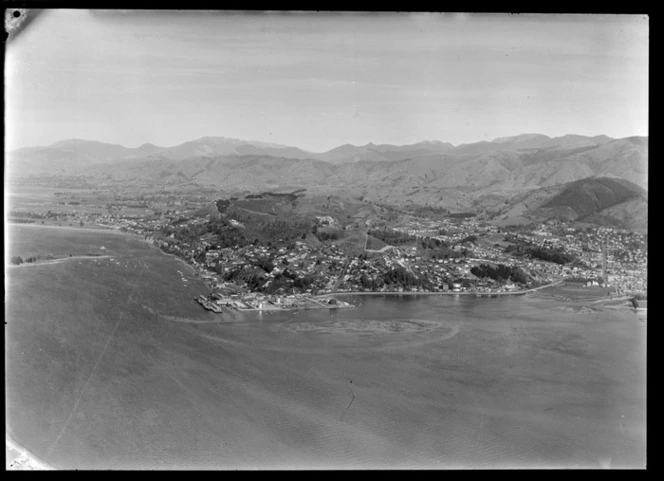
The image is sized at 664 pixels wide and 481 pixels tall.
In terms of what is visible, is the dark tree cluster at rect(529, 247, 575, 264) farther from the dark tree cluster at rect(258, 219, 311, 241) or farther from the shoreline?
the dark tree cluster at rect(258, 219, 311, 241)

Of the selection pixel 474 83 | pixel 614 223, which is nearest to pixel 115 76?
pixel 474 83

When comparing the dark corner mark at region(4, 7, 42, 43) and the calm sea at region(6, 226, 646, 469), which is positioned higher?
the dark corner mark at region(4, 7, 42, 43)

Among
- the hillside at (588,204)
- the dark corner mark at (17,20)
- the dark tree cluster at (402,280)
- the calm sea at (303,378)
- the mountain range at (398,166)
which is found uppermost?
the dark corner mark at (17,20)

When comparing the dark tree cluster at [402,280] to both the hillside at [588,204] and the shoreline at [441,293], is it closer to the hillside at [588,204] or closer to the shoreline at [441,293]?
the shoreline at [441,293]

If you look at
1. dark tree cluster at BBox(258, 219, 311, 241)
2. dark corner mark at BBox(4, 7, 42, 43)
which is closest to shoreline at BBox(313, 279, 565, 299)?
dark tree cluster at BBox(258, 219, 311, 241)

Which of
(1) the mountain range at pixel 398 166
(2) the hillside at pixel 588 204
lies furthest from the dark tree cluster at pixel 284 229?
(2) the hillside at pixel 588 204

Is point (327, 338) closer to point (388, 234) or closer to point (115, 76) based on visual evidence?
point (388, 234)
